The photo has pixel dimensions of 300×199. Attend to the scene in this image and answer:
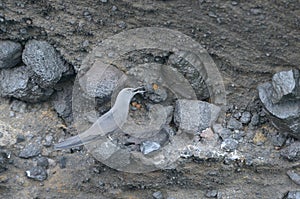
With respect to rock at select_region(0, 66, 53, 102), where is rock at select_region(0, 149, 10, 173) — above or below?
below

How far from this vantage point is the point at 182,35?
4.17 m

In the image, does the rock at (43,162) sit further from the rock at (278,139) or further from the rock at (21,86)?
the rock at (278,139)

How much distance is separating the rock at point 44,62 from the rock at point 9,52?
0.09m

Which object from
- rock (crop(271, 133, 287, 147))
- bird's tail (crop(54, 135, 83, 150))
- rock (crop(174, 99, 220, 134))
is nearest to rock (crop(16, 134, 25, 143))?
bird's tail (crop(54, 135, 83, 150))

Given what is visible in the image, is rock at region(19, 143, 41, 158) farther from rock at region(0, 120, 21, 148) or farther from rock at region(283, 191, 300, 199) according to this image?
rock at region(283, 191, 300, 199)

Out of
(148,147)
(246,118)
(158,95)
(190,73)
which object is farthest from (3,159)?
(246,118)

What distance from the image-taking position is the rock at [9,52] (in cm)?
447

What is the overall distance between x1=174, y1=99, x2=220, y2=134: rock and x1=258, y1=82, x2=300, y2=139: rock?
1.30 ft

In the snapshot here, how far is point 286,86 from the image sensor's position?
13.0ft

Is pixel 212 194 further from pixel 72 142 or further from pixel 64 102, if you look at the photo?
pixel 64 102

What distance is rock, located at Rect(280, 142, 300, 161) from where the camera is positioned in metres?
4.11

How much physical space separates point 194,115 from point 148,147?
0.40m

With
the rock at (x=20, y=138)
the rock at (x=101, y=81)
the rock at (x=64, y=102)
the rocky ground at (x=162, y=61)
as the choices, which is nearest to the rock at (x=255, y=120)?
the rocky ground at (x=162, y=61)

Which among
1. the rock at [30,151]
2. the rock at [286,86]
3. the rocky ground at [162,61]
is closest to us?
the rock at [286,86]
